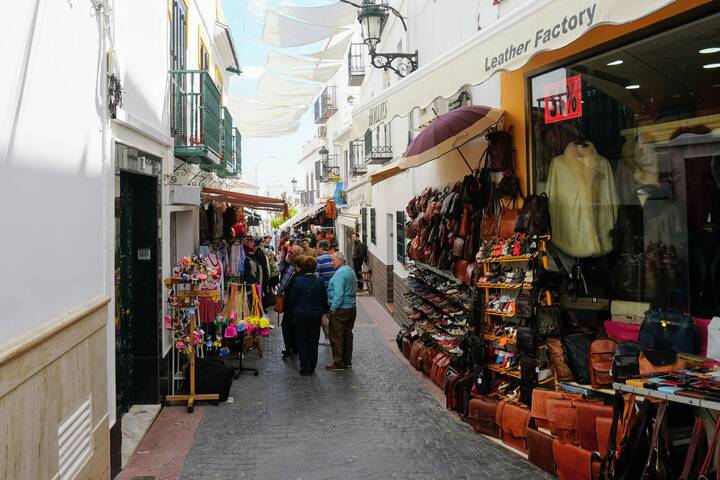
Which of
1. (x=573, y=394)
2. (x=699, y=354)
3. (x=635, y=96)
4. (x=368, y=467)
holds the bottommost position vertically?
(x=368, y=467)

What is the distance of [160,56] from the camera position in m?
7.77

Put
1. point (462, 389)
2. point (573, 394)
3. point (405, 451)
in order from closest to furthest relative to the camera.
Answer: point (573, 394)
point (405, 451)
point (462, 389)

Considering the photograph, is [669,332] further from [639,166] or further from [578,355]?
[639,166]

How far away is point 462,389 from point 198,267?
3420 millimetres

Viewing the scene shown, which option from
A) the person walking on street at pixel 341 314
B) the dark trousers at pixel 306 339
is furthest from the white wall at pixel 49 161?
the person walking on street at pixel 341 314

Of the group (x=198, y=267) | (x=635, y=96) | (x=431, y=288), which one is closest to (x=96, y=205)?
(x=198, y=267)

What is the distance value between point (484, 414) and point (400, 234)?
813 cm

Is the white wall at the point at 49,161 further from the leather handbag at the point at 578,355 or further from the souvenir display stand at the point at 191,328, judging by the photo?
the leather handbag at the point at 578,355

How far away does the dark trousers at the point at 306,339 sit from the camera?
969 centimetres

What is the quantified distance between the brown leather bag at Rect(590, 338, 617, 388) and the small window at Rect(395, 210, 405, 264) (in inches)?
327

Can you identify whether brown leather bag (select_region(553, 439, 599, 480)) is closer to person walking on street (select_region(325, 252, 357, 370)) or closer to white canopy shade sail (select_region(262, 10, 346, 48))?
person walking on street (select_region(325, 252, 357, 370))

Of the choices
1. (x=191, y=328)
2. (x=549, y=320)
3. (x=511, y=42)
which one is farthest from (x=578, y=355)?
(x=191, y=328)

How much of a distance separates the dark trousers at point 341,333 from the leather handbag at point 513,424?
3920 mm

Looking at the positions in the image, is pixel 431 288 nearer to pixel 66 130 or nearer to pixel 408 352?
pixel 408 352
